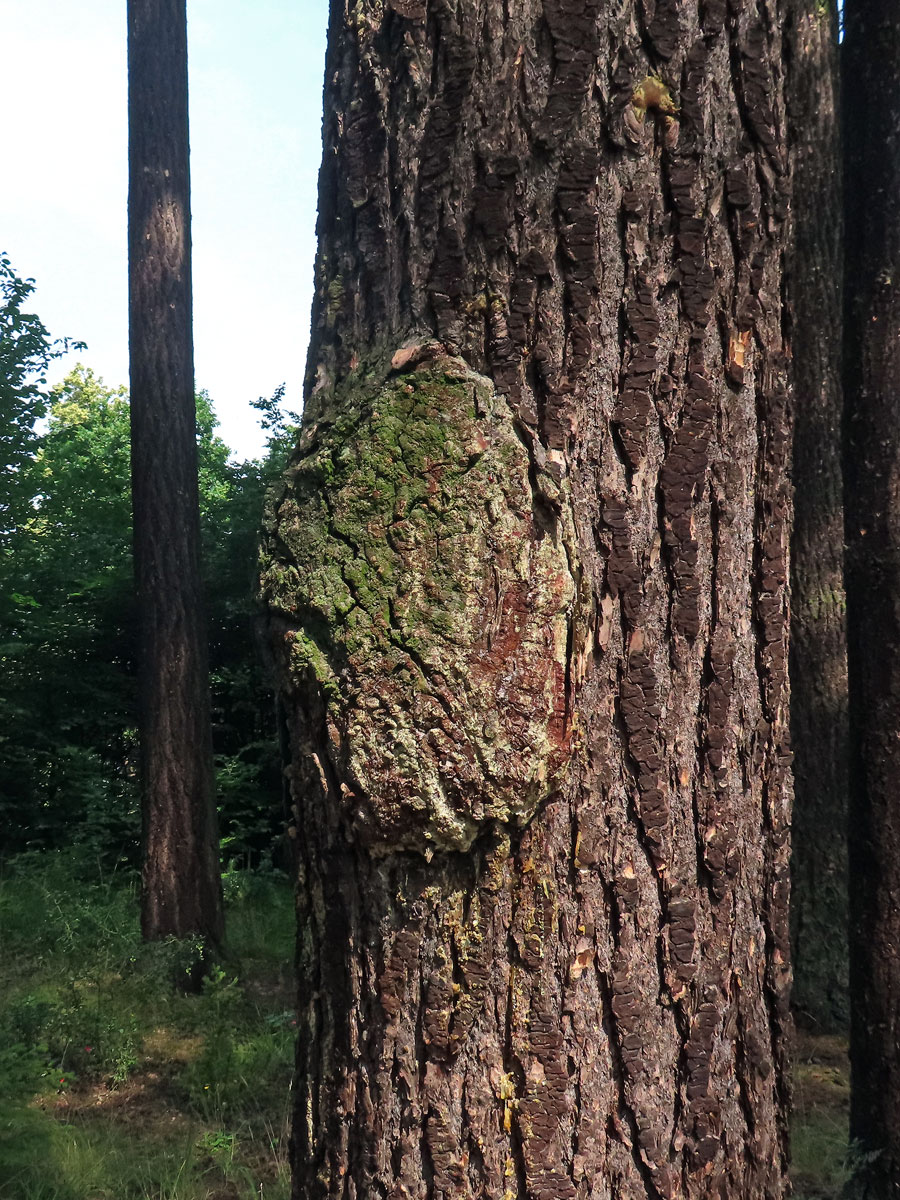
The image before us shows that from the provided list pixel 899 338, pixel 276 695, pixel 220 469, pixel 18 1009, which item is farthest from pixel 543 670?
pixel 220 469

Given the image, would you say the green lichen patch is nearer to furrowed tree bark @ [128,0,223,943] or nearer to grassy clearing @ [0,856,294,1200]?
grassy clearing @ [0,856,294,1200]

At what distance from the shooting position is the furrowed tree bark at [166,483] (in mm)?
7375

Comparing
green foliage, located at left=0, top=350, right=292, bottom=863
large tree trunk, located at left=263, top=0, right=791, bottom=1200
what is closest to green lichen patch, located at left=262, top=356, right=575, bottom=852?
large tree trunk, located at left=263, top=0, right=791, bottom=1200

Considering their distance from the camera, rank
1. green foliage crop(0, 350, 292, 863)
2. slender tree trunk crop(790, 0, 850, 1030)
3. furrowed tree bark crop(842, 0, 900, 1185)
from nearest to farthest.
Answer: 1. furrowed tree bark crop(842, 0, 900, 1185)
2. slender tree trunk crop(790, 0, 850, 1030)
3. green foliage crop(0, 350, 292, 863)

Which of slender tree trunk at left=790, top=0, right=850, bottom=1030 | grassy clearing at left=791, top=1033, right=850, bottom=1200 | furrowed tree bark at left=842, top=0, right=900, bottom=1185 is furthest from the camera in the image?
slender tree trunk at left=790, top=0, right=850, bottom=1030

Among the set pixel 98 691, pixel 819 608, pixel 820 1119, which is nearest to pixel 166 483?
pixel 819 608

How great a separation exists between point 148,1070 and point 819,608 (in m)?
4.67

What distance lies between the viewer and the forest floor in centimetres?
416

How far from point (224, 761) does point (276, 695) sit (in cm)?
1038

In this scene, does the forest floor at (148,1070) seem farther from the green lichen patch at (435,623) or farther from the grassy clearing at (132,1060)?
the green lichen patch at (435,623)

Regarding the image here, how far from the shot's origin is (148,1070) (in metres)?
5.74

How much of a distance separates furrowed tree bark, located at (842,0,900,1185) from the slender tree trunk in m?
1.63

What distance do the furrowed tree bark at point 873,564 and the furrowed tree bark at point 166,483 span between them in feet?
15.8

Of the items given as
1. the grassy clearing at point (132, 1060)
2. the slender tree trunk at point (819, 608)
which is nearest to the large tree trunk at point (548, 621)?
the grassy clearing at point (132, 1060)
